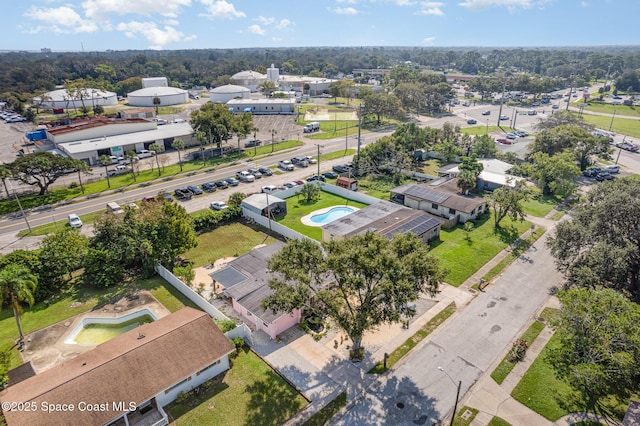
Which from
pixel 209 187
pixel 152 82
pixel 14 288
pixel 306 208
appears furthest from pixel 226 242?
pixel 152 82

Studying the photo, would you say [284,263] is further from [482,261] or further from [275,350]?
[482,261]

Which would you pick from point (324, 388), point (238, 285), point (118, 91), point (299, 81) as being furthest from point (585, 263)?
point (118, 91)

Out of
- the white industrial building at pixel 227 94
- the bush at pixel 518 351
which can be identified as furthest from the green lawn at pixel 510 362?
→ the white industrial building at pixel 227 94

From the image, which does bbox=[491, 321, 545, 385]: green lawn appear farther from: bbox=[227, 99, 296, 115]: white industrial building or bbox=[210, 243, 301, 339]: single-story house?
bbox=[227, 99, 296, 115]: white industrial building

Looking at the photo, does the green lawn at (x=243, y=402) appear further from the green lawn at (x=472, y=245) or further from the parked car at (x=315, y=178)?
the parked car at (x=315, y=178)

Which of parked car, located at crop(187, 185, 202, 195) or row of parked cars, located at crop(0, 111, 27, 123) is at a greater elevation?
row of parked cars, located at crop(0, 111, 27, 123)

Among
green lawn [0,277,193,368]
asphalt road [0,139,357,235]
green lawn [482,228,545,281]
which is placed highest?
asphalt road [0,139,357,235]

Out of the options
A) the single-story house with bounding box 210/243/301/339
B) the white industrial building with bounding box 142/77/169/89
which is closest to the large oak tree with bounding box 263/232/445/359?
the single-story house with bounding box 210/243/301/339
